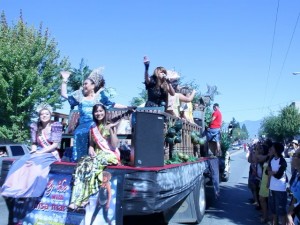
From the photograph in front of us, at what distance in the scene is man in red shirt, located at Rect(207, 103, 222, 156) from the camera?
9945 mm

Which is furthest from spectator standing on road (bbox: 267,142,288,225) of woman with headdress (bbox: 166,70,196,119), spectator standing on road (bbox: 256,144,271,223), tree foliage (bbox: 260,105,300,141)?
tree foliage (bbox: 260,105,300,141)

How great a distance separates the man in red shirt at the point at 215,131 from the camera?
9945mm

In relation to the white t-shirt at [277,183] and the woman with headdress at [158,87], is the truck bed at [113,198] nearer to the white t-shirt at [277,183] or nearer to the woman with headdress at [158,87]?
the white t-shirt at [277,183]

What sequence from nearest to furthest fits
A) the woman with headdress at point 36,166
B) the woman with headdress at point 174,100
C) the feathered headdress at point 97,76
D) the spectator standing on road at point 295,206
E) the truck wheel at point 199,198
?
1. the woman with headdress at point 36,166
2. the spectator standing on road at point 295,206
3. the feathered headdress at point 97,76
4. the truck wheel at point 199,198
5. the woman with headdress at point 174,100

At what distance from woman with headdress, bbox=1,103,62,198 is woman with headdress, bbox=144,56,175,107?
8.57ft

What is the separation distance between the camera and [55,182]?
15.3 ft

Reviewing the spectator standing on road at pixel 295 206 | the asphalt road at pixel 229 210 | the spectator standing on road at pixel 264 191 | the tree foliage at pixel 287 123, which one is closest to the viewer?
the spectator standing on road at pixel 295 206

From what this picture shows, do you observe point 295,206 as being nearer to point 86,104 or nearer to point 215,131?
point 86,104

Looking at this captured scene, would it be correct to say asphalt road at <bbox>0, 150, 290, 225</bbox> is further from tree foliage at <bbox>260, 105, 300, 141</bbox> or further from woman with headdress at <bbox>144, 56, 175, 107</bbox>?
tree foliage at <bbox>260, 105, 300, 141</bbox>

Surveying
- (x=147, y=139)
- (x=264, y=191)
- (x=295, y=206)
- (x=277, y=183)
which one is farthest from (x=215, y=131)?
(x=147, y=139)

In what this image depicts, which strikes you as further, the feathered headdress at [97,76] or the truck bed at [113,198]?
the feathered headdress at [97,76]

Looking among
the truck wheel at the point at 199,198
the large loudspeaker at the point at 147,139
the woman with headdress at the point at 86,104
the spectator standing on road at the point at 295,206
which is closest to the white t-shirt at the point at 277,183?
the spectator standing on road at the point at 295,206

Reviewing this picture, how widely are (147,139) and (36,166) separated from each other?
1.39m

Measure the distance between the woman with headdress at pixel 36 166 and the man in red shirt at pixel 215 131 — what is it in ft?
18.5
